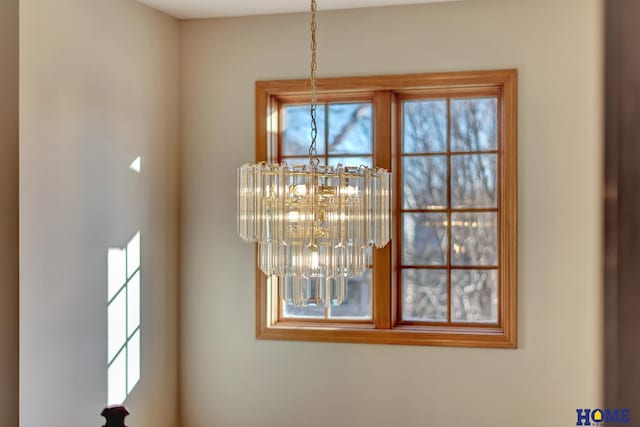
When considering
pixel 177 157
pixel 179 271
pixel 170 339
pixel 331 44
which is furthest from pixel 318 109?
pixel 170 339

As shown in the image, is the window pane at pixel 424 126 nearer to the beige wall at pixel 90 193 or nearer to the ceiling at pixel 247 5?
the ceiling at pixel 247 5

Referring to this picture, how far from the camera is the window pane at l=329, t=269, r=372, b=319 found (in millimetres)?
3600

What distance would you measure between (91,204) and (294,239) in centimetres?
108

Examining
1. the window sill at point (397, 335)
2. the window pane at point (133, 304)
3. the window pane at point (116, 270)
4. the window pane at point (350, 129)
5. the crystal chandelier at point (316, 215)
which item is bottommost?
the window sill at point (397, 335)

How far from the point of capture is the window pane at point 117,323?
10.0ft

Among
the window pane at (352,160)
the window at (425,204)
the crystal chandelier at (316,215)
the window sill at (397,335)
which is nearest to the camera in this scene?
the crystal chandelier at (316,215)

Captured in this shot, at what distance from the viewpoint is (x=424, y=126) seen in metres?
3.54

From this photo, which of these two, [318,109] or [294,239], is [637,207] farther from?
[318,109]

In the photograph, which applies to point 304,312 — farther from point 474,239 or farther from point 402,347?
point 474,239

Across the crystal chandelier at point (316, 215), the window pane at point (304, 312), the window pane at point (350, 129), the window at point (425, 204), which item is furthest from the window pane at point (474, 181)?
the crystal chandelier at point (316, 215)

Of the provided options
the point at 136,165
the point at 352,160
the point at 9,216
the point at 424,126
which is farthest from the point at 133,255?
the point at 424,126

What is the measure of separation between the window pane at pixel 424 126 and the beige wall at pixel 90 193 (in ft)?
4.36

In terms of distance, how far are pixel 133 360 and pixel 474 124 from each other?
2.20 m

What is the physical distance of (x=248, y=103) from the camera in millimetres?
3631
